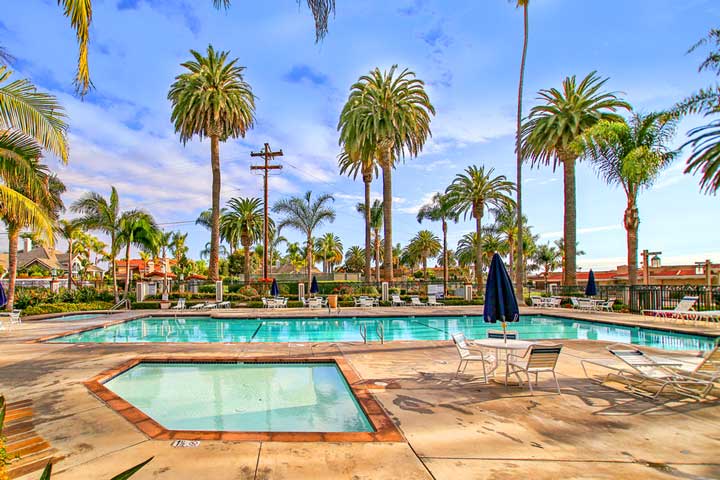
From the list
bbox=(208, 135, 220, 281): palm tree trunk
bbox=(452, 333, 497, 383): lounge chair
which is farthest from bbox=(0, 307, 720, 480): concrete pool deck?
bbox=(208, 135, 220, 281): palm tree trunk

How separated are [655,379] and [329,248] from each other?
71215 mm

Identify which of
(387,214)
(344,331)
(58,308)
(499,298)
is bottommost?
(344,331)

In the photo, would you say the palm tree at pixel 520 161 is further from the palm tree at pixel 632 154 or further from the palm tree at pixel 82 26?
the palm tree at pixel 82 26

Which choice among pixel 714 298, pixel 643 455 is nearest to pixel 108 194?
pixel 643 455

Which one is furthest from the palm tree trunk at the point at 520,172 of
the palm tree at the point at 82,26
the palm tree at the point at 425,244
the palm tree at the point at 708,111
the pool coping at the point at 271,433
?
the palm tree at the point at 425,244

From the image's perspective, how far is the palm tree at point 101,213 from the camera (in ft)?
79.2

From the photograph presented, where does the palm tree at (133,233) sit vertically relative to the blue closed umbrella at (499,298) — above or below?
above

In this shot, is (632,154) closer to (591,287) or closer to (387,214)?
(591,287)

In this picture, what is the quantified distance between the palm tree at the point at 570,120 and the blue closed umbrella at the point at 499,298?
21.1m

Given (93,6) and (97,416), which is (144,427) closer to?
(97,416)

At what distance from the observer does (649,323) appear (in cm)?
1523

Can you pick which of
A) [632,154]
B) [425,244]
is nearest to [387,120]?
[632,154]

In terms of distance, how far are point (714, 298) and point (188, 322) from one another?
24017mm

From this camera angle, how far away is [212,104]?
2828 cm
